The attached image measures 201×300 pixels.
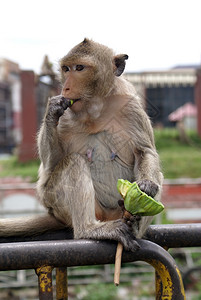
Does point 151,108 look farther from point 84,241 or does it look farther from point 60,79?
point 84,241

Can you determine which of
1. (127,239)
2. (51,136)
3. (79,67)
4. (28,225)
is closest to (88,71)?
(79,67)

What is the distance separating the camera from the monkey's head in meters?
2.29

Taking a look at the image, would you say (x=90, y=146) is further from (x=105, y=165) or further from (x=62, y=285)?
(x=62, y=285)

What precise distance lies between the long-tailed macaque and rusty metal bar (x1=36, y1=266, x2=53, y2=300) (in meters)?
0.81

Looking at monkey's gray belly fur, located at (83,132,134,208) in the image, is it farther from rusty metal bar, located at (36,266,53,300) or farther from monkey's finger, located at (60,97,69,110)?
rusty metal bar, located at (36,266,53,300)

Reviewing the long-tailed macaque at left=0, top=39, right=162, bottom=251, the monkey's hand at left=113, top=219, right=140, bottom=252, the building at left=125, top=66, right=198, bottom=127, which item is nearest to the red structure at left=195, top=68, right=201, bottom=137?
the building at left=125, top=66, right=198, bottom=127

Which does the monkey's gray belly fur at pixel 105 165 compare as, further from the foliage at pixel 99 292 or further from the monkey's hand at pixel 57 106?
the foliage at pixel 99 292

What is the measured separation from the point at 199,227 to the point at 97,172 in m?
0.96

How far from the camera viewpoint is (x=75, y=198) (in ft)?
7.72

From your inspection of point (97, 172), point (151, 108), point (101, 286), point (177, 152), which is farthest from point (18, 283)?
point (151, 108)

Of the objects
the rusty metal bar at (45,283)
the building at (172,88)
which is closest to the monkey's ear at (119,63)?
the rusty metal bar at (45,283)

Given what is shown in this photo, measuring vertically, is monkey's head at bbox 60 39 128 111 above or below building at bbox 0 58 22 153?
above

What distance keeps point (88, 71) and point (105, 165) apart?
0.58m

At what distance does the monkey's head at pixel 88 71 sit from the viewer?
7.52 feet
